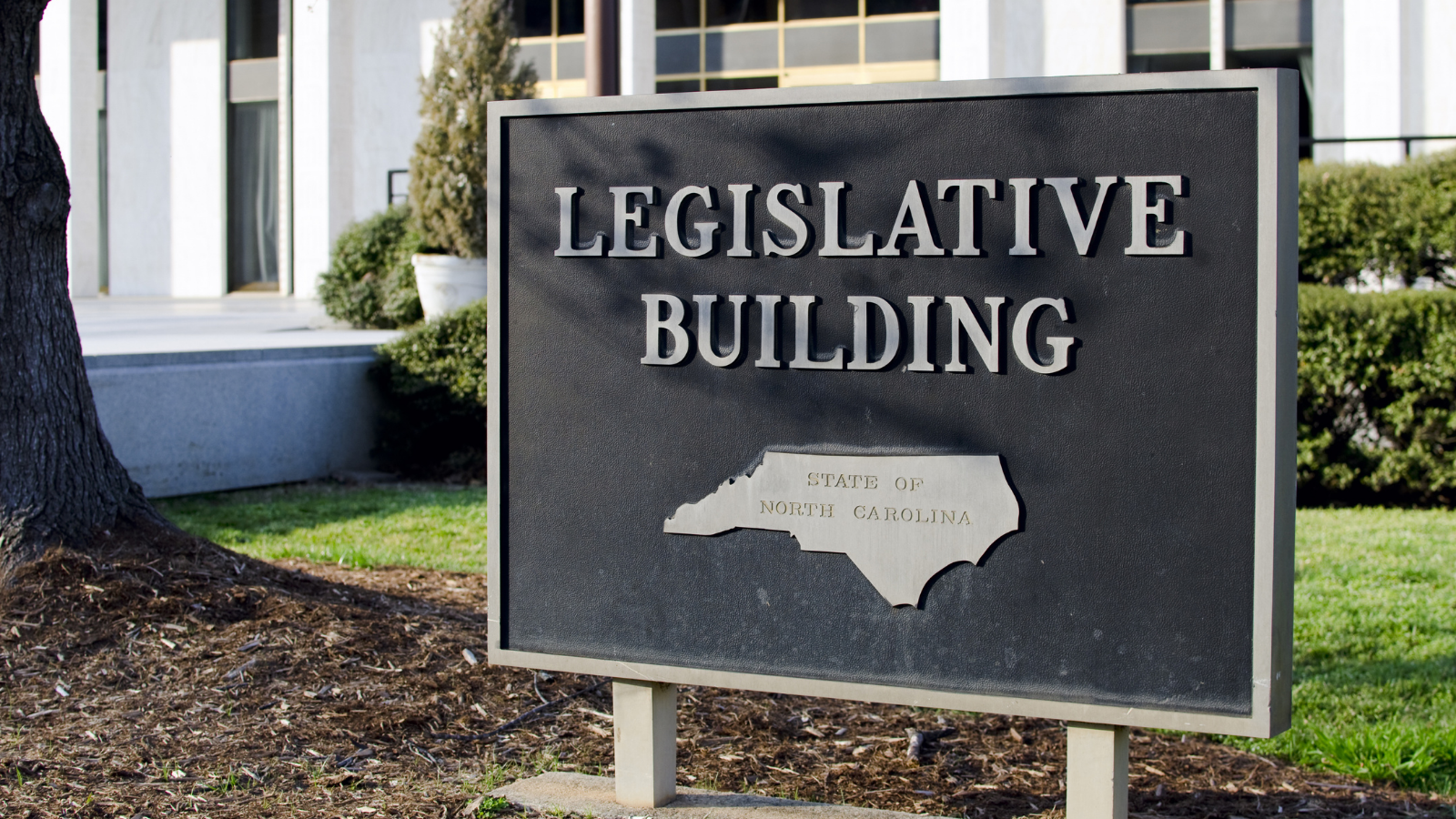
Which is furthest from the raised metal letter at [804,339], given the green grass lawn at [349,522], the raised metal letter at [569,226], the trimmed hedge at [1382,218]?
the trimmed hedge at [1382,218]

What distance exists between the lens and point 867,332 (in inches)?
117

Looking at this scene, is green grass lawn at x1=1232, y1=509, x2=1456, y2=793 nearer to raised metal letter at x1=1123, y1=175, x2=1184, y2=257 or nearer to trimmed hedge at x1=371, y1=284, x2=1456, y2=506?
trimmed hedge at x1=371, y1=284, x2=1456, y2=506

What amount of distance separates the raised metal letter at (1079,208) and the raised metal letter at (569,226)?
3.54 ft

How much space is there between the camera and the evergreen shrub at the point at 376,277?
44.9 feet

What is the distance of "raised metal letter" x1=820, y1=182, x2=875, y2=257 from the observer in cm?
297

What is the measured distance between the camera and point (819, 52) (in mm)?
20438

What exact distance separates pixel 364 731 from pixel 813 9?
60.3 feet

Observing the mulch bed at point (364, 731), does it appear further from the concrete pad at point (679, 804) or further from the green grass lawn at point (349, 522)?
the green grass lawn at point (349, 522)

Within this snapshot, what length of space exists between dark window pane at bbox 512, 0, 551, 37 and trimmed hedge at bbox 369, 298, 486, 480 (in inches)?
451

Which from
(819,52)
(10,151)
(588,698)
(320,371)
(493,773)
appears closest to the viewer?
(493,773)

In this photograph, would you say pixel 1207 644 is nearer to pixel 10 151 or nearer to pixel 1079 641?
pixel 1079 641

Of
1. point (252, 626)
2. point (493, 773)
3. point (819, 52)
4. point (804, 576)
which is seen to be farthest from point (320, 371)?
point (819, 52)

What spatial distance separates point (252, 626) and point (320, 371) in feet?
19.9

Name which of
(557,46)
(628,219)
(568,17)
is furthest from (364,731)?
(568,17)
